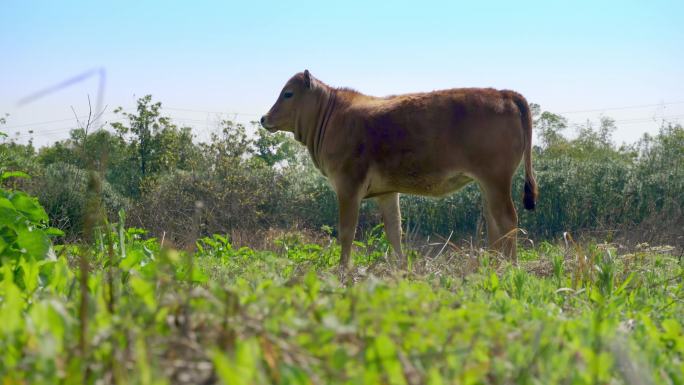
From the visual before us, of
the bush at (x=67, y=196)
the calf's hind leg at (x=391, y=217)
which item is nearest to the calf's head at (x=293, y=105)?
the calf's hind leg at (x=391, y=217)

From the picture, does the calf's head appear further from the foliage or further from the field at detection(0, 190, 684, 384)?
the field at detection(0, 190, 684, 384)

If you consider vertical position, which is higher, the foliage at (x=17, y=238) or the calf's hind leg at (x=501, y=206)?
the foliage at (x=17, y=238)

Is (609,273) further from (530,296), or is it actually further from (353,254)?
(353,254)

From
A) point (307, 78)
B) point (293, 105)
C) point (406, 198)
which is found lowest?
point (406, 198)

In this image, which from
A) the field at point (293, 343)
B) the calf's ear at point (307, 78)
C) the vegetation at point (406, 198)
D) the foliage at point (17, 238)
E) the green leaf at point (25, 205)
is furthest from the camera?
the vegetation at point (406, 198)

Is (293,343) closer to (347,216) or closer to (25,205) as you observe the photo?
(25,205)

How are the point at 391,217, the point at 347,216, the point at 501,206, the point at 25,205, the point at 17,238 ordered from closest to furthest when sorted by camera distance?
the point at 17,238
the point at 25,205
the point at 501,206
the point at 347,216
the point at 391,217

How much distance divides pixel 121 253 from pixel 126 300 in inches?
134

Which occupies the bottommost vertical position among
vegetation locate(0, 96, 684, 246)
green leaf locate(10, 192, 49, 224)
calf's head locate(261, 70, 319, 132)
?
vegetation locate(0, 96, 684, 246)

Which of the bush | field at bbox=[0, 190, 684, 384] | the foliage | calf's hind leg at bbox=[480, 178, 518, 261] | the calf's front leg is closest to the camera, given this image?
field at bbox=[0, 190, 684, 384]

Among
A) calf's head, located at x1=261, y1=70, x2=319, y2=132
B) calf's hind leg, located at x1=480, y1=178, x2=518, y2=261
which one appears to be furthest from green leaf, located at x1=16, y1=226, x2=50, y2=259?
calf's head, located at x1=261, y1=70, x2=319, y2=132

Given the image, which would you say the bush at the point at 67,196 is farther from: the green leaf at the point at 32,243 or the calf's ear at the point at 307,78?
the calf's ear at the point at 307,78

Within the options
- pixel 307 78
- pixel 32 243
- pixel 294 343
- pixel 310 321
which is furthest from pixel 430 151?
pixel 294 343

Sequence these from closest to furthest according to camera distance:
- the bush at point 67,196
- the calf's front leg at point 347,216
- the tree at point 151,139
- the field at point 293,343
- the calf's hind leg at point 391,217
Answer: the field at point 293,343, the calf's front leg at point 347,216, the bush at point 67,196, the calf's hind leg at point 391,217, the tree at point 151,139
